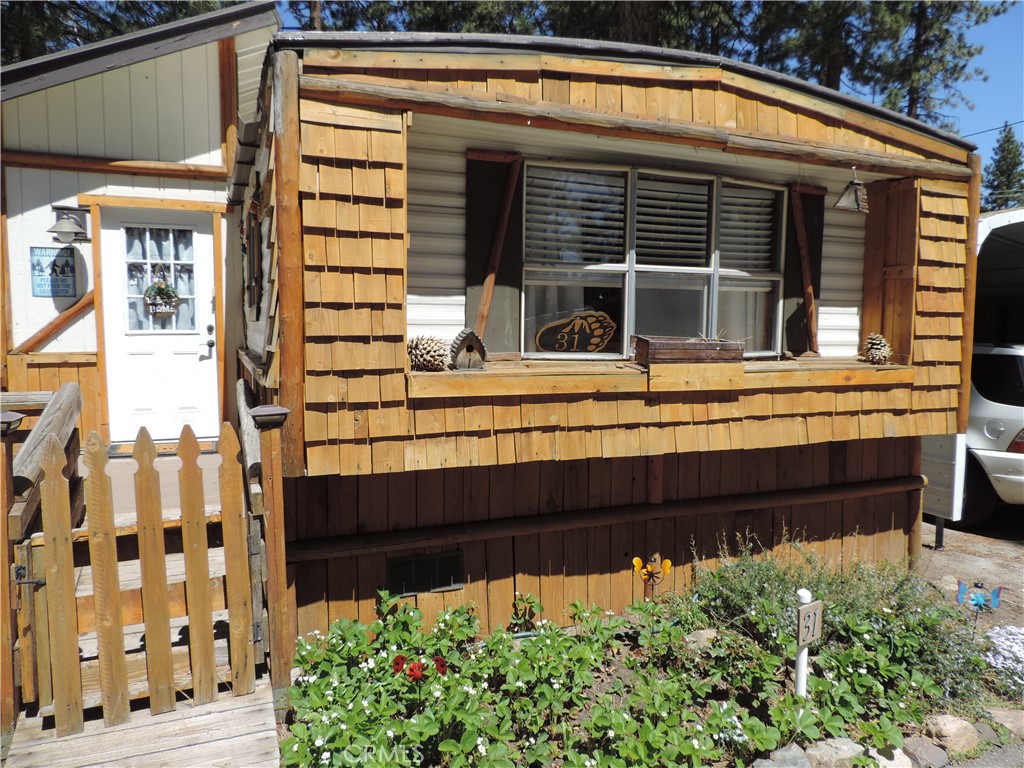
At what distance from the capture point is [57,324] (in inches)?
209

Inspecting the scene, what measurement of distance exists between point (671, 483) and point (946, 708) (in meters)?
1.96

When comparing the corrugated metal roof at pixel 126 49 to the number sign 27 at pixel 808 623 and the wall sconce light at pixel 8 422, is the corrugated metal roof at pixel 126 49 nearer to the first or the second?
the wall sconce light at pixel 8 422

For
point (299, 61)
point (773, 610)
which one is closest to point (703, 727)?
point (773, 610)

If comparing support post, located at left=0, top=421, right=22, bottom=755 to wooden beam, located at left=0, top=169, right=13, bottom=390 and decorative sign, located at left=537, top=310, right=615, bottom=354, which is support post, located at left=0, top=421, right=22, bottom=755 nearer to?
decorative sign, located at left=537, top=310, right=615, bottom=354

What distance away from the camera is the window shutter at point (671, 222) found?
437cm

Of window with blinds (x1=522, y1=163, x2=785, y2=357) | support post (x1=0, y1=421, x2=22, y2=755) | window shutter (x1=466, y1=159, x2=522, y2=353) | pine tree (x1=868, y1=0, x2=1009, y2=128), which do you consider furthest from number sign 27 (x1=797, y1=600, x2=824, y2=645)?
pine tree (x1=868, y1=0, x2=1009, y2=128)

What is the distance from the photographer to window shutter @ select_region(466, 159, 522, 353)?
402 cm

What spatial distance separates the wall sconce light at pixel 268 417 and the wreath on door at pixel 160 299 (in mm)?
3437

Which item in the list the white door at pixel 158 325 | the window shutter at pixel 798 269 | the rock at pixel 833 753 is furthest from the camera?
the white door at pixel 158 325

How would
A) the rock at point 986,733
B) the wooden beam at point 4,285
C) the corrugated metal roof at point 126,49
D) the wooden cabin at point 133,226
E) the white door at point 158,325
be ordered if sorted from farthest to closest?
the white door at point 158,325 < the wooden cabin at point 133,226 < the wooden beam at point 4,285 < the corrugated metal roof at point 126,49 < the rock at point 986,733

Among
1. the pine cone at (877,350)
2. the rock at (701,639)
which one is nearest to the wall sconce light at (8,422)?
the rock at (701,639)

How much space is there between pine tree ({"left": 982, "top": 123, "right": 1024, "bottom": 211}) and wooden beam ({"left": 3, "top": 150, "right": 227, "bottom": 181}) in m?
22.4

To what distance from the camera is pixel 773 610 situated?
382 cm

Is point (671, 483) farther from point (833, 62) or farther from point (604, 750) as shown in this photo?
point (833, 62)
